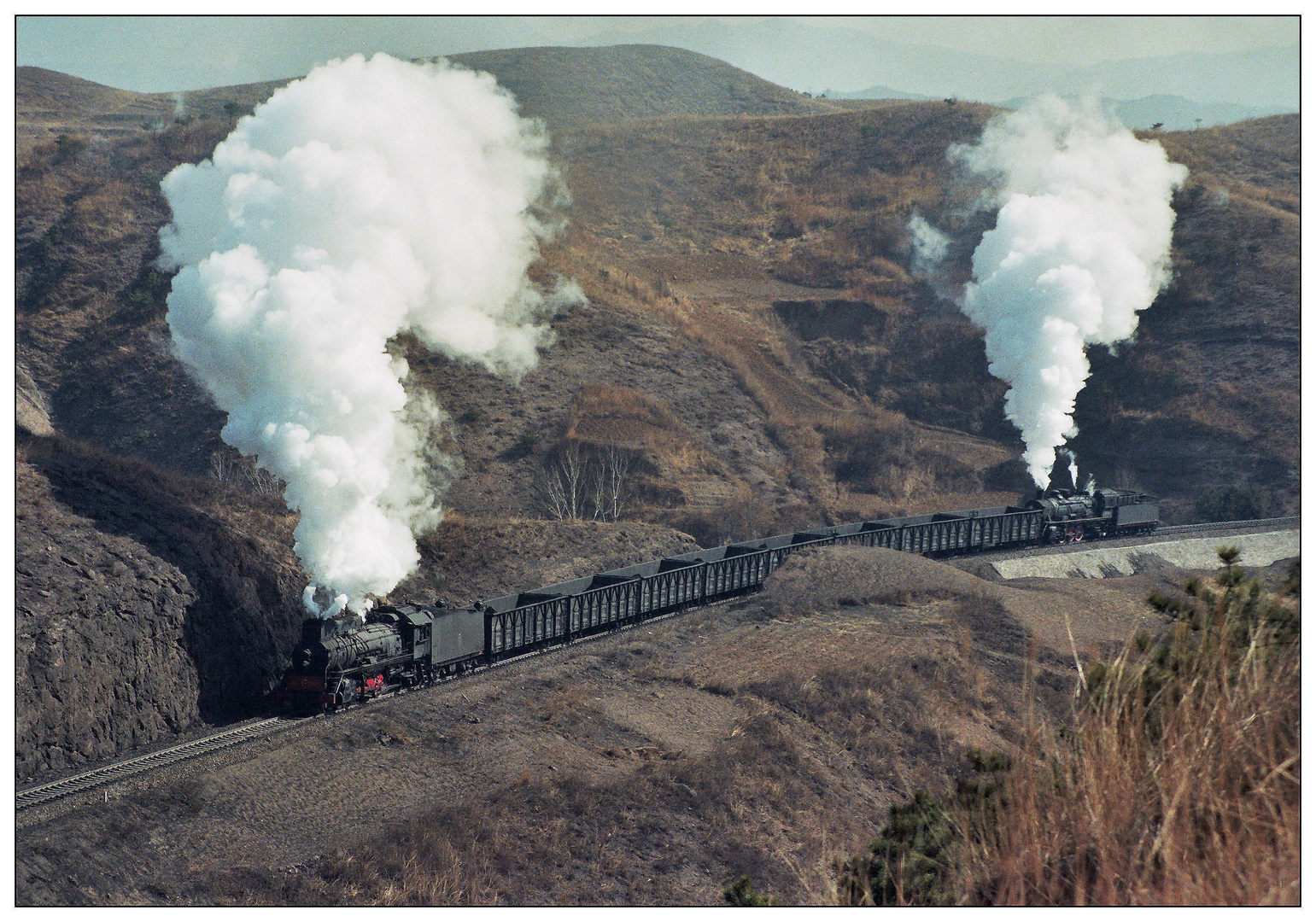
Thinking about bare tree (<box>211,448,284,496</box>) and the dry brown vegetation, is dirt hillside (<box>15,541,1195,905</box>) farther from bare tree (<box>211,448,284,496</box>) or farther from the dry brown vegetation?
bare tree (<box>211,448,284,496</box>)

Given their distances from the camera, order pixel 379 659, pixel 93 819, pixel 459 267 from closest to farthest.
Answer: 1. pixel 93 819
2. pixel 379 659
3. pixel 459 267

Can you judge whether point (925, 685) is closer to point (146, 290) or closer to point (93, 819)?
point (93, 819)

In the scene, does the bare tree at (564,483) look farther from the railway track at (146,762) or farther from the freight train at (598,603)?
the railway track at (146,762)

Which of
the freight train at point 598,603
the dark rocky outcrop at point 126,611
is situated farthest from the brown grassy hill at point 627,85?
the dark rocky outcrop at point 126,611

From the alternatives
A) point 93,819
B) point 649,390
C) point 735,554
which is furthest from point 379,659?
point 649,390

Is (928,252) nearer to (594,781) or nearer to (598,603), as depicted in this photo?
(598,603)

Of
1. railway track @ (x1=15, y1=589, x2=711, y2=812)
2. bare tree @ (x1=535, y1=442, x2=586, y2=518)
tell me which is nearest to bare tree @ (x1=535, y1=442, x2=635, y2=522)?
bare tree @ (x1=535, y1=442, x2=586, y2=518)
